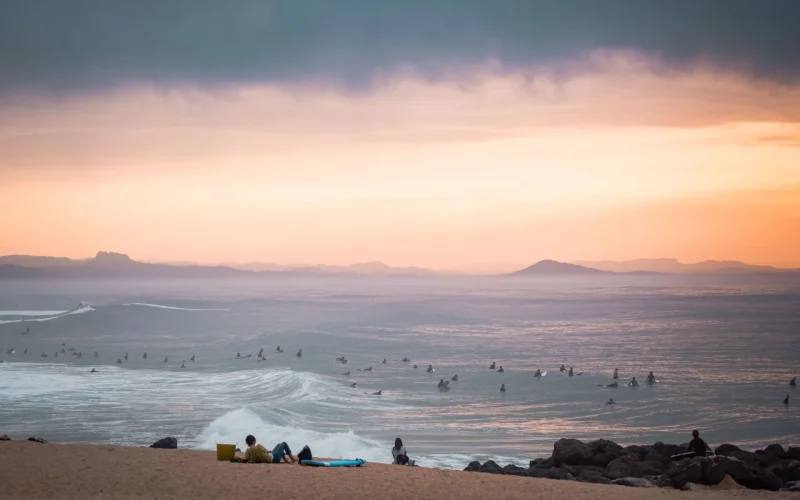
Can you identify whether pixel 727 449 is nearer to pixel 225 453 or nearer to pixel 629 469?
pixel 629 469

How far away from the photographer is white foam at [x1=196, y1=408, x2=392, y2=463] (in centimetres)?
2302

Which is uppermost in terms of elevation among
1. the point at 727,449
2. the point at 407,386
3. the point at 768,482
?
the point at 768,482

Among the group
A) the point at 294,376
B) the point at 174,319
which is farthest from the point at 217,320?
the point at 294,376

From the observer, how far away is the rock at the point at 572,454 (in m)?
18.9

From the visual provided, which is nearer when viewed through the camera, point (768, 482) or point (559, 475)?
point (768, 482)

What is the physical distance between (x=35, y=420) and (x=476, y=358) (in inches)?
1286

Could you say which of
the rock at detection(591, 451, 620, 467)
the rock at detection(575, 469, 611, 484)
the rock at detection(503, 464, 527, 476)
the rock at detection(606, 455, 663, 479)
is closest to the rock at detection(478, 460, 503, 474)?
the rock at detection(503, 464, 527, 476)

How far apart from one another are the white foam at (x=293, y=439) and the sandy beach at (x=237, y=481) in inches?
248

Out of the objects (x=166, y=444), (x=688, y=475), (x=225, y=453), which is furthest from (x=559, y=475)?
(x=166, y=444)

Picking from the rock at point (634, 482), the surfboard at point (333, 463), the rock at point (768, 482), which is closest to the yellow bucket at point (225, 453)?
the surfboard at point (333, 463)

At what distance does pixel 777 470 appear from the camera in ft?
58.3

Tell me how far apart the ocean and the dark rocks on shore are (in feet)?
10.3

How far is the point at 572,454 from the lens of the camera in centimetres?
1888

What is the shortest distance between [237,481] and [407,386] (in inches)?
1005
